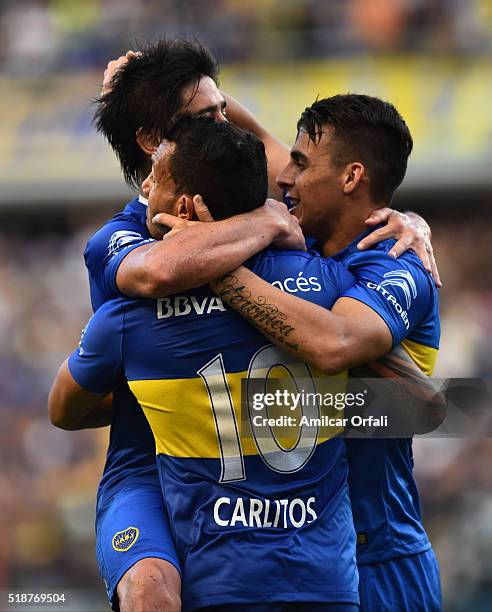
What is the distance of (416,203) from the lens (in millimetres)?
14000

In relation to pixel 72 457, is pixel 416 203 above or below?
above

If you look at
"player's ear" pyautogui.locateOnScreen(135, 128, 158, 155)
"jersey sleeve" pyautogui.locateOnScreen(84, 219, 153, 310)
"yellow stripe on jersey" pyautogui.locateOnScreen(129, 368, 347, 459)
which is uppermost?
"player's ear" pyautogui.locateOnScreen(135, 128, 158, 155)

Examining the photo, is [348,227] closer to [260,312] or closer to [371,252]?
[371,252]

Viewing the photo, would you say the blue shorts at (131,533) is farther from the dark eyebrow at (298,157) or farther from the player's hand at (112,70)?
the player's hand at (112,70)

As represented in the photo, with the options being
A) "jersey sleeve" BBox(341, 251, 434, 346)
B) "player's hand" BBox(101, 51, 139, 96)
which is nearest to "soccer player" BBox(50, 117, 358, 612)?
"jersey sleeve" BBox(341, 251, 434, 346)

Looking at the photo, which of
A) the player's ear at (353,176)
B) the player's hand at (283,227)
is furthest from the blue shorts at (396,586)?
the player's ear at (353,176)

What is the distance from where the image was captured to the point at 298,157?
4.37 metres

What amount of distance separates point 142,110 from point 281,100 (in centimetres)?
946

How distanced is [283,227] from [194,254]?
372 mm

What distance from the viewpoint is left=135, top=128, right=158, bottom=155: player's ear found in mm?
4570

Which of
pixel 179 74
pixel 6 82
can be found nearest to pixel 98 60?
pixel 6 82

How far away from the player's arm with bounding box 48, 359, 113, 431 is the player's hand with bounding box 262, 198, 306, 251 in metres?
0.84

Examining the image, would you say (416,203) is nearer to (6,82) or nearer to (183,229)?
(6,82)

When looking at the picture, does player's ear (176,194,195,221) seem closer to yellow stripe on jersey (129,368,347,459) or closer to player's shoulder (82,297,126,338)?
player's shoulder (82,297,126,338)
